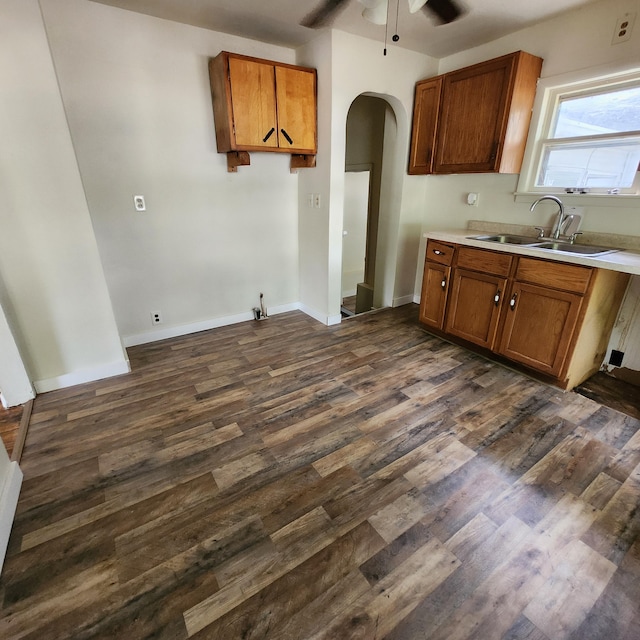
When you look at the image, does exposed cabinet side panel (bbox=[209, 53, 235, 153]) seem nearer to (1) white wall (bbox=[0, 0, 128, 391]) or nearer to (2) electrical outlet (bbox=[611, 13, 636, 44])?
(1) white wall (bbox=[0, 0, 128, 391])

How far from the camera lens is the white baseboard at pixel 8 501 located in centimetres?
134

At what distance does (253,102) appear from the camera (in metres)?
2.62

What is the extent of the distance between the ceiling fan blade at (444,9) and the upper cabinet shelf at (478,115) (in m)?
0.51

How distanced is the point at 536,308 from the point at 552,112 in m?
1.56

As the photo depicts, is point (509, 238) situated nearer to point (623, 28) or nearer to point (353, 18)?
point (623, 28)

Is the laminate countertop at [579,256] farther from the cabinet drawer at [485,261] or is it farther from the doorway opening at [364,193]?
the doorway opening at [364,193]

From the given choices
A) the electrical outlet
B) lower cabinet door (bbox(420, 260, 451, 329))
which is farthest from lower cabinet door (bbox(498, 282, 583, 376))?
the electrical outlet

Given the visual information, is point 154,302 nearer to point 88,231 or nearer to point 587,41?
point 88,231

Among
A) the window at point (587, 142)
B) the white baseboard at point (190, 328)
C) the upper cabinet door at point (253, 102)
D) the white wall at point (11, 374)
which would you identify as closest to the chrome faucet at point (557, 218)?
the window at point (587, 142)

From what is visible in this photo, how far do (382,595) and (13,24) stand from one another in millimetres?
3133

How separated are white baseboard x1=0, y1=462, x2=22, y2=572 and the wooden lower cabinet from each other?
115 inches

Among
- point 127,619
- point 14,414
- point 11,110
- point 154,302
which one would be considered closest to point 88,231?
point 11,110

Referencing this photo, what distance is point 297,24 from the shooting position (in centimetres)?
252

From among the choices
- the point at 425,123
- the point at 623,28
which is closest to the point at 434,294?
the point at 425,123
